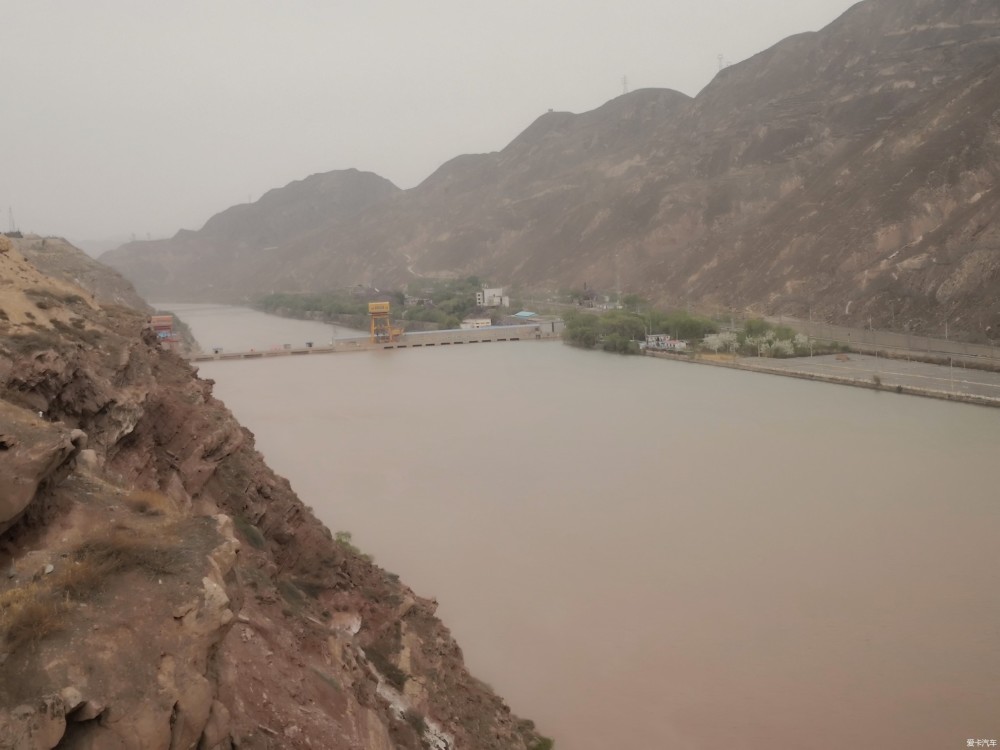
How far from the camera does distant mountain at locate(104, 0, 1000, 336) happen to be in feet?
108

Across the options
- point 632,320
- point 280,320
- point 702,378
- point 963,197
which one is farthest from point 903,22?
point 280,320

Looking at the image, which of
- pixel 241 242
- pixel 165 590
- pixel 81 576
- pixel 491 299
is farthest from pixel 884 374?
pixel 241 242

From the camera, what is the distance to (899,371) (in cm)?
2341

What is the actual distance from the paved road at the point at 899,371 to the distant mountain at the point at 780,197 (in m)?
3.76

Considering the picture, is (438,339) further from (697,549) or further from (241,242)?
(241,242)

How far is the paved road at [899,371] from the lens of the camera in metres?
20.4

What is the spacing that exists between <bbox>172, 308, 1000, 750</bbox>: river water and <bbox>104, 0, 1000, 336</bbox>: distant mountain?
46.7ft

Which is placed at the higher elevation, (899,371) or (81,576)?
(81,576)

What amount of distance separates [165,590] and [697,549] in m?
8.66

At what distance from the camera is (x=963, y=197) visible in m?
33.3

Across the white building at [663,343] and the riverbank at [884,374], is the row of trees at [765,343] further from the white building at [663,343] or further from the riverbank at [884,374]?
the white building at [663,343]

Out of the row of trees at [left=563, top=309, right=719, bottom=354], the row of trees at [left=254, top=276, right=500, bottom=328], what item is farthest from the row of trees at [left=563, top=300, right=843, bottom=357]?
the row of trees at [left=254, top=276, right=500, bottom=328]

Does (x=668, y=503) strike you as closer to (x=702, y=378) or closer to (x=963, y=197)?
(x=702, y=378)

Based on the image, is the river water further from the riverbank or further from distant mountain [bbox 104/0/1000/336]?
distant mountain [bbox 104/0/1000/336]
